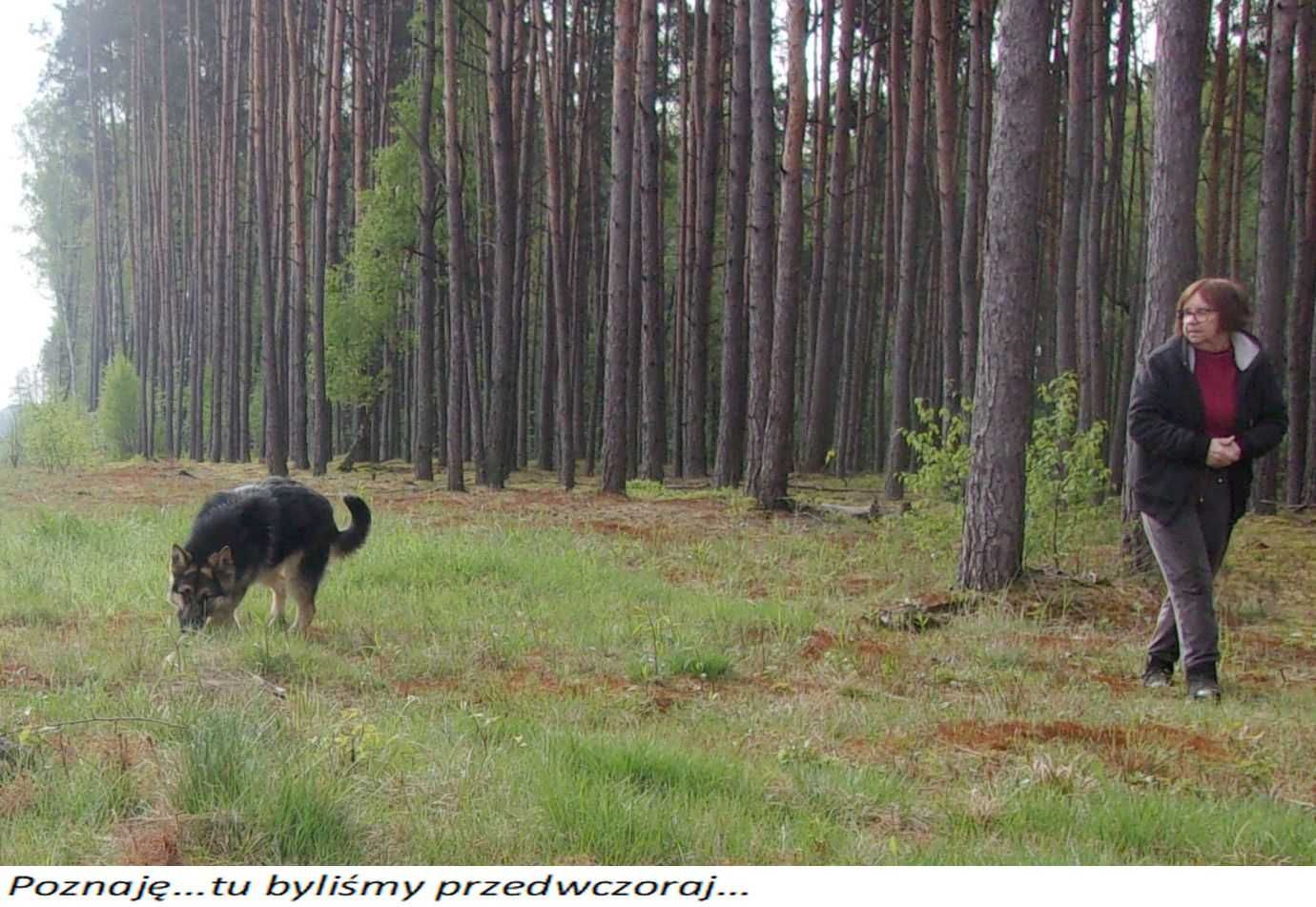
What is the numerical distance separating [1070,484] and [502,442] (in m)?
10.9

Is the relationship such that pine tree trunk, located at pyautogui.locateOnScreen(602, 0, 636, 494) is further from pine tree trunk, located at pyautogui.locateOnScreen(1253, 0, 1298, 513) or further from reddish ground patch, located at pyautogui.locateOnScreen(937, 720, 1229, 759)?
reddish ground patch, located at pyautogui.locateOnScreen(937, 720, 1229, 759)

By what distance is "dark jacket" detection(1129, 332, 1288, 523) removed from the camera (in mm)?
5695

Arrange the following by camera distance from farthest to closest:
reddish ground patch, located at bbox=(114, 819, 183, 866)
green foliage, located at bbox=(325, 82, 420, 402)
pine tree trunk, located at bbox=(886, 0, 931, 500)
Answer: green foliage, located at bbox=(325, 82, 420, 402)
pine tree trunk, located at bbox=(886, 0, 931, 500)
reddish ground patch, located at bbox=(114, 819, 183, 866)

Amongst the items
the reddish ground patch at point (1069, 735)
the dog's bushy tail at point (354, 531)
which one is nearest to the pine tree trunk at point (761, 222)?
the dog's bushy tail at point (354, 531)

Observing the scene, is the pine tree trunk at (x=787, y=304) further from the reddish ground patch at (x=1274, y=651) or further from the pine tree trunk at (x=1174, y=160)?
the reddish ground patch at (x=1274, y=651)

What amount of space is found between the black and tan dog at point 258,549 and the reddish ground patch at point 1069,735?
4151mm

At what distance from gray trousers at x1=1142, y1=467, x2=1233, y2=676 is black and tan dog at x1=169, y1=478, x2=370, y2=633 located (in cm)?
506

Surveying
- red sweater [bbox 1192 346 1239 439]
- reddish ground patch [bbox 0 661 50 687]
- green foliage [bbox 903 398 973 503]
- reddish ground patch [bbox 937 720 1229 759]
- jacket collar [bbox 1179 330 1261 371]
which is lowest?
reddish ground patch [bbox 937 720 1229 759]

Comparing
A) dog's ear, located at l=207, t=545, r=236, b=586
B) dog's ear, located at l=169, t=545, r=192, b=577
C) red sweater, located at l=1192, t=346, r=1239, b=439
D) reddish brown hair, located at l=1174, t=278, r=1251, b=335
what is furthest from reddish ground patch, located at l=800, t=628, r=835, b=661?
dog's ear, located at l=169, t=545, r=192, b=577

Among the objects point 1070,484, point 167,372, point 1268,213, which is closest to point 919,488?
point 1070,484

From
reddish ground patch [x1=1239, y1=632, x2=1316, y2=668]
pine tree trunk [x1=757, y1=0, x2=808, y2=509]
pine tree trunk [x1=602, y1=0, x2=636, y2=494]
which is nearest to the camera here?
reddish ground patch [x1=1239, y1=632, x2=1316, y2=668]

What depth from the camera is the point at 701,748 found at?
14.9ft

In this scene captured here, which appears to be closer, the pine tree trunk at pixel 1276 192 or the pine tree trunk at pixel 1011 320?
the pine tree trunk at pixel 1011 320

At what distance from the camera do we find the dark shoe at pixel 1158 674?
6203 mm
